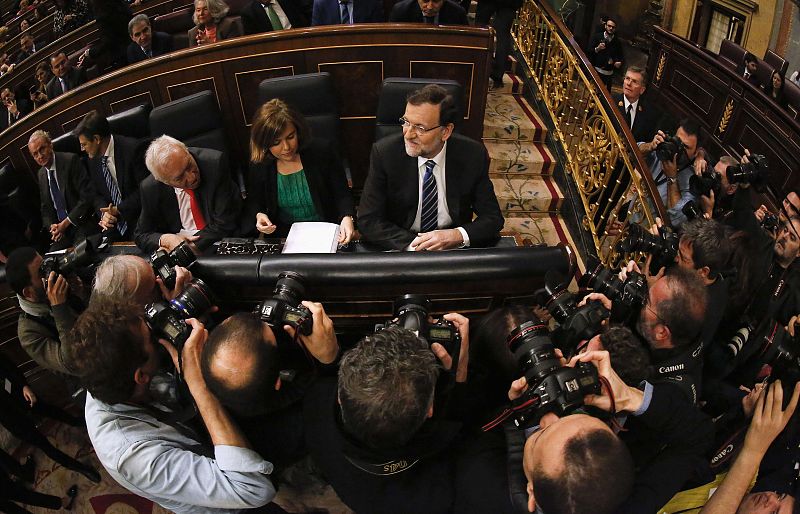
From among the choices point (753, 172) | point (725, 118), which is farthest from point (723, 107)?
point (753, 172)

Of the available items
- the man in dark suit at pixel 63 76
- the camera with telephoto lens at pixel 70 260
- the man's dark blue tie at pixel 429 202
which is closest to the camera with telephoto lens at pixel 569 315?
the man's dark blue tie at pixel 429 202

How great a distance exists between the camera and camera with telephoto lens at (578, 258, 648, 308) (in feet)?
5.52

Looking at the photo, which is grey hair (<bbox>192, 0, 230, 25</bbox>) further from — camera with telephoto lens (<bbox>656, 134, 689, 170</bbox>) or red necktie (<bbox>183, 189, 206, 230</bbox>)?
camera with telephoto lens (<bbox>656, 134, 689, 170</bbox>)

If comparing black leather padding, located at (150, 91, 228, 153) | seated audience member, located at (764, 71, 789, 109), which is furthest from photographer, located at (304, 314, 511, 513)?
seated audience member, located at (764, 71, 789, 109)

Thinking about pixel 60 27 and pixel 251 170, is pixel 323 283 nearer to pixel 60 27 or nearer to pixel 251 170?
pixel 251 170

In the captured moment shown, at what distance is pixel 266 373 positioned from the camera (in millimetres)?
1363

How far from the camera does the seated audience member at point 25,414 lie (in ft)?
7.63

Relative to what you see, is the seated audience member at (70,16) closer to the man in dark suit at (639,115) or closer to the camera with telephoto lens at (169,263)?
the camera with telephoto lens at (169,263)

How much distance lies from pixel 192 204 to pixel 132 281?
0.96 meters

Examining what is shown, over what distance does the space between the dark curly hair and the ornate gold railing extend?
96.4 inches

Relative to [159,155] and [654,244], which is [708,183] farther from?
[159,155]

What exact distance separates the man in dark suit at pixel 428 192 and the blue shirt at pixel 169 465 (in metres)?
1.15

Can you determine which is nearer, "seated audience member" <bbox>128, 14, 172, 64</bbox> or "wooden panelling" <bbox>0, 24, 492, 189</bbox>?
"wooden panelling" <bbox>0, 24, 492, 189</bbox>

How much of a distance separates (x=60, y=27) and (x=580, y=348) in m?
7.49
